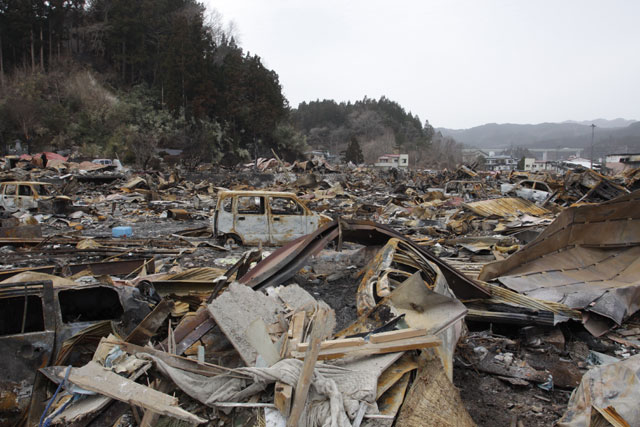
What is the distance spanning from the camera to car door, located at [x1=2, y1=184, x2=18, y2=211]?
1258cm

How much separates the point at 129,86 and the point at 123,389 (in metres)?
44.0

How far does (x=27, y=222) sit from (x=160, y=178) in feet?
33.2

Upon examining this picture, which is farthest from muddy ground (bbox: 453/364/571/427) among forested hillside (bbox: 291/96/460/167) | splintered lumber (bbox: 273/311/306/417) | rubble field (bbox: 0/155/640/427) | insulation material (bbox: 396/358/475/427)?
forested hillside (bbox: 291/96/460/167)

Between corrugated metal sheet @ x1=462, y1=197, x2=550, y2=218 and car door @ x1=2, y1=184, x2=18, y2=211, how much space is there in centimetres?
1469

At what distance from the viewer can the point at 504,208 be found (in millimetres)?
12141

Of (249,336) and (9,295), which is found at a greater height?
(9,295)

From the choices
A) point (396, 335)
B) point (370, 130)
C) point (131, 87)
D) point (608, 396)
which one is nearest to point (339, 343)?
point (396, 335)

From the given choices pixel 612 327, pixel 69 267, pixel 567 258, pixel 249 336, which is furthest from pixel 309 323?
pixel 69 267

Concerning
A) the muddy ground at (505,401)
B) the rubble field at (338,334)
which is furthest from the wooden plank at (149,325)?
the muddy ground at (505,401)

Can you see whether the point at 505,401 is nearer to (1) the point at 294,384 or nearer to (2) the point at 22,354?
(1) the point at 294,384

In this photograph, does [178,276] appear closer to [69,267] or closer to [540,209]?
[69,267]

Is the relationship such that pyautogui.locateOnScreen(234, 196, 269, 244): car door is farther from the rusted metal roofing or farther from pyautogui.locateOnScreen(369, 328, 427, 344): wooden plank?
pyautogui.locateOnScreen(369, 328, 427, 344): wooden plank

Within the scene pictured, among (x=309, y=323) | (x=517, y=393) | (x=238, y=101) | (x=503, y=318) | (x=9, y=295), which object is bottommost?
(x=517, y=393)

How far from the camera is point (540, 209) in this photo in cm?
1255
